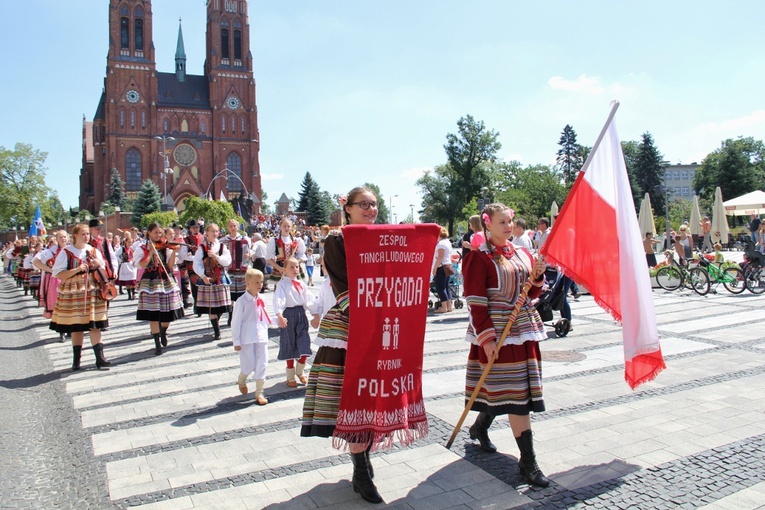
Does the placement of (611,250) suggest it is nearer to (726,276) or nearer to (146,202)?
(726,276)

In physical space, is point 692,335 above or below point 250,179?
below

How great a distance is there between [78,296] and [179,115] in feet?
272

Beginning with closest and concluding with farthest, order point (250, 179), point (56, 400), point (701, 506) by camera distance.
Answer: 1. point (701, 506)
2. point (56, 400)
3. point (250, 179)

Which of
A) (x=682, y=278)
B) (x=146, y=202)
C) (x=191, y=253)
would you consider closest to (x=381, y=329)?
(x=191, y=253)

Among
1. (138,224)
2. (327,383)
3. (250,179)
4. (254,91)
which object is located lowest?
(327,383)

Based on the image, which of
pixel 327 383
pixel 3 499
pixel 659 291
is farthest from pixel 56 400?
pixel 659 291

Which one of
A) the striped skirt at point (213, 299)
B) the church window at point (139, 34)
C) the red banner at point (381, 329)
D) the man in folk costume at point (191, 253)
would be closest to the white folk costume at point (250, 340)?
the red banner at point (381, 329)

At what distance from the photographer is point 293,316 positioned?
279 inches

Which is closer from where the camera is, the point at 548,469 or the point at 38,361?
the point at 548,469

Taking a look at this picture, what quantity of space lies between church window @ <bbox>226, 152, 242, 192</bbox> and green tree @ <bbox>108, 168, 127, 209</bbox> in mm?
14476

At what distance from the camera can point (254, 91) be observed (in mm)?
86938

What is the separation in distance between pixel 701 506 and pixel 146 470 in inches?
155

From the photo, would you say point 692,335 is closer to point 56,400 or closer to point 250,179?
point 56,400

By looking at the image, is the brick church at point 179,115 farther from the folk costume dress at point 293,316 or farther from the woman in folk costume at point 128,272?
the folk costume dress at point 293,316
